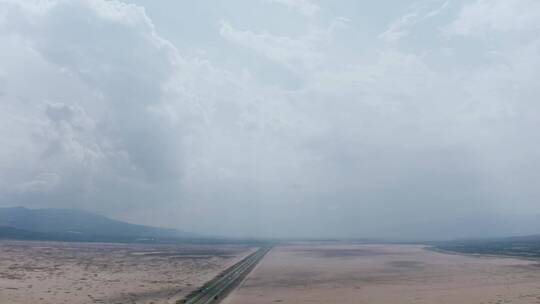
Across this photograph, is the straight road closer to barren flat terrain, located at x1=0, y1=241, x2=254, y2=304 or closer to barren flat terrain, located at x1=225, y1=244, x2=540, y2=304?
barren flat terrain, located at x1=225, y1=244, x2=540, y2=304

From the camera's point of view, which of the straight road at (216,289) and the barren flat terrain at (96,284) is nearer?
the barren flat terrain at (96,284)

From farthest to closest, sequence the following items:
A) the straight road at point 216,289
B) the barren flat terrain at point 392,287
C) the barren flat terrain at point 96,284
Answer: the barren flat terrain at point 392,287 < the straight road at point 216,289 < the barren flat terrain at point 96,284

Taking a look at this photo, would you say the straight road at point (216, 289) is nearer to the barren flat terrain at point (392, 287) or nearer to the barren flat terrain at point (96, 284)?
the barren flat terrain at point (392, 287)

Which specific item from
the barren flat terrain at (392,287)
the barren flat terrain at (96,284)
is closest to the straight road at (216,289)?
the barren flat terrain at (392,287)

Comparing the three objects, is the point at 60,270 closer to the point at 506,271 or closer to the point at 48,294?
the point at 48,294

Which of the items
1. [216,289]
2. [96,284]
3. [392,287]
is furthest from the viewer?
[392,287]

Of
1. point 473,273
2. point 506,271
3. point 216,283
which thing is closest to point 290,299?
point 216,283

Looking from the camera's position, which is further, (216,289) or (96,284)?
(96,284)

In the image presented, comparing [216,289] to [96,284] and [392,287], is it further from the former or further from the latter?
[392,287]

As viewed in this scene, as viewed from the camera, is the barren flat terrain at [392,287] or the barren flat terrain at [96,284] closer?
the barren flat terrain at [96,284]

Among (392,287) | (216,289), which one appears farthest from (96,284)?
(392,287)

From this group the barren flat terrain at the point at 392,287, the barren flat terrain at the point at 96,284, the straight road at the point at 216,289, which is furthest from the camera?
the barren flat terrain at the point at 392,287
